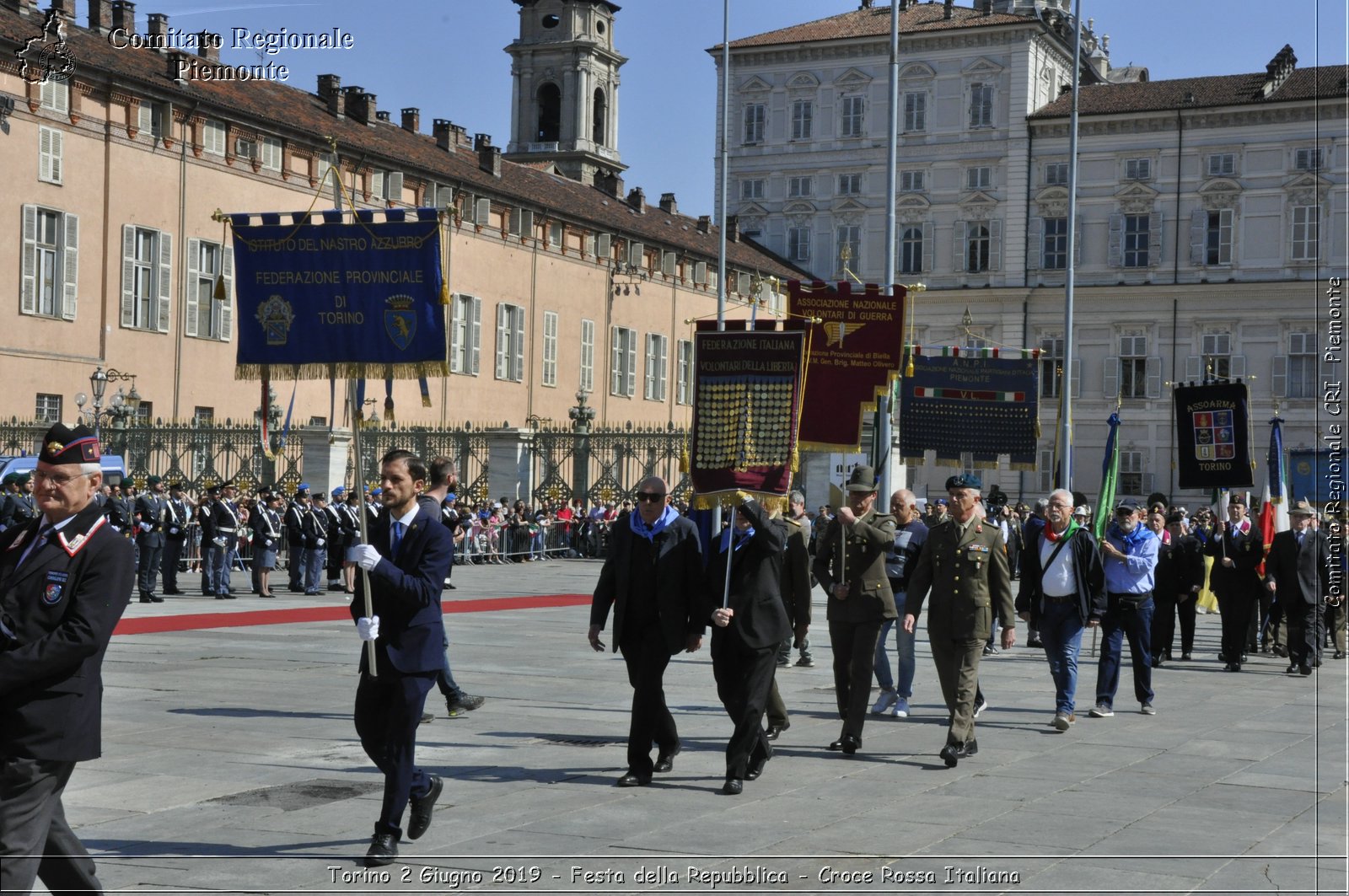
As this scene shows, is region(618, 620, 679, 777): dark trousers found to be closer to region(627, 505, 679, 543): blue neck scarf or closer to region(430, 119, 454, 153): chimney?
region(627, 505, 679, 543): blue neck scarf

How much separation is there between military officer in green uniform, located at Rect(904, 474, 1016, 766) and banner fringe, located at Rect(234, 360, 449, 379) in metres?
3.55

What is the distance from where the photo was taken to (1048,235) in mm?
66312

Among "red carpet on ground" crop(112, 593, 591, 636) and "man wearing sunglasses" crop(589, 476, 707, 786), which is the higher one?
"man wearing sunglasses" crop(589, 476, 707, 786)

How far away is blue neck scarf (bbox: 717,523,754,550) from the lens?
10.1 metres

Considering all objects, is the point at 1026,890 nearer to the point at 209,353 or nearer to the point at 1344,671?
the point at 1344,671

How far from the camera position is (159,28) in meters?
43.1

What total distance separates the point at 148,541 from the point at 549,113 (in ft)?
194

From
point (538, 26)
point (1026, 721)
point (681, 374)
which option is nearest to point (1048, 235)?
point (681, 374)

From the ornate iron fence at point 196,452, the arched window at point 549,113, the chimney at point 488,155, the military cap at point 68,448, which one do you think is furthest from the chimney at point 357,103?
the military cap at point 68,448

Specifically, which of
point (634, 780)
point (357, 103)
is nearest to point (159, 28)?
point (357, 103)

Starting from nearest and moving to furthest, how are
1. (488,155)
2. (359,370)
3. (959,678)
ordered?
(359,370) → (959,678) → (488,155)

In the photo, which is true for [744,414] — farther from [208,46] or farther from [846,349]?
[208,46]

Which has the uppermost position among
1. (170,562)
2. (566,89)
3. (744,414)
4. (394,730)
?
(566,89)

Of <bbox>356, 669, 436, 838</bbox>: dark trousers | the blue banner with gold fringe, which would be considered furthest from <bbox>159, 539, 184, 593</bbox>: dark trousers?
<bbox>356, 669, 436, 838</bbox>: dark trousers
